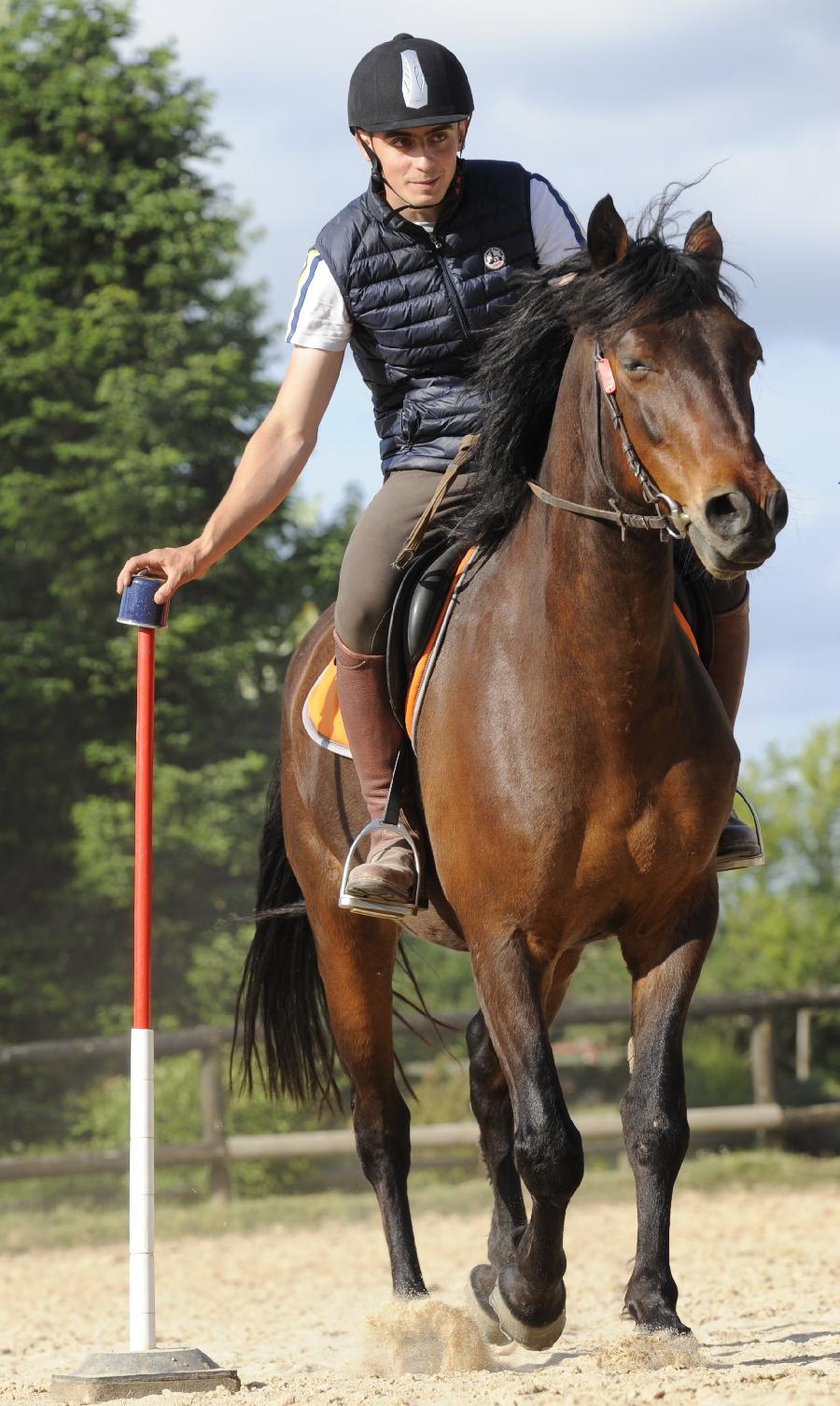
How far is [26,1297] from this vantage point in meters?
8.55

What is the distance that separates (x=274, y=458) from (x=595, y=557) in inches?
50.5

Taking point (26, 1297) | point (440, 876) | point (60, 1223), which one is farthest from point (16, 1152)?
point (440, 876)

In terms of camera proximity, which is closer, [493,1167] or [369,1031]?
[493,1167]

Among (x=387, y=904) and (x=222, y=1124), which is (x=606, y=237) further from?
(x=222, y=1124)

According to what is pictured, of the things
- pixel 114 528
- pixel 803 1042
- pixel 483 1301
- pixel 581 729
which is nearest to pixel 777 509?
pixel 581 729

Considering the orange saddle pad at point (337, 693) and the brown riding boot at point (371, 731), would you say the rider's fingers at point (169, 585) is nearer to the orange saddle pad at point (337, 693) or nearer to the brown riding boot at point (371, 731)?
the brown riding boot at point (371, 731)

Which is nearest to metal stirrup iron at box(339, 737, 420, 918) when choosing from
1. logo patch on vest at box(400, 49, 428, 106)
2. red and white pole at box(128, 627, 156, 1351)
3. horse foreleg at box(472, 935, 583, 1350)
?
horse foreleg at box(472, 935, 583, 1350)

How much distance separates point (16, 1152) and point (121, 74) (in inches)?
441

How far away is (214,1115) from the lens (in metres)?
12.2

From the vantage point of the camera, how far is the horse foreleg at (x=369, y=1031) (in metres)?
5.41

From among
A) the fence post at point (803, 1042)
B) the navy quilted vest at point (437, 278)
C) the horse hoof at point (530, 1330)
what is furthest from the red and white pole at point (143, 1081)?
the fence post at point (803, 1042)

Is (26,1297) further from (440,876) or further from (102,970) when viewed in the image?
(102,970)

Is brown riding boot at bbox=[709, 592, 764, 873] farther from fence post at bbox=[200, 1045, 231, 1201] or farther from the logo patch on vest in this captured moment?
fence post at bbox=[200, 1045, 231, 1201]

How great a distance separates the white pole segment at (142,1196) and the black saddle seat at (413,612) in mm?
1138
